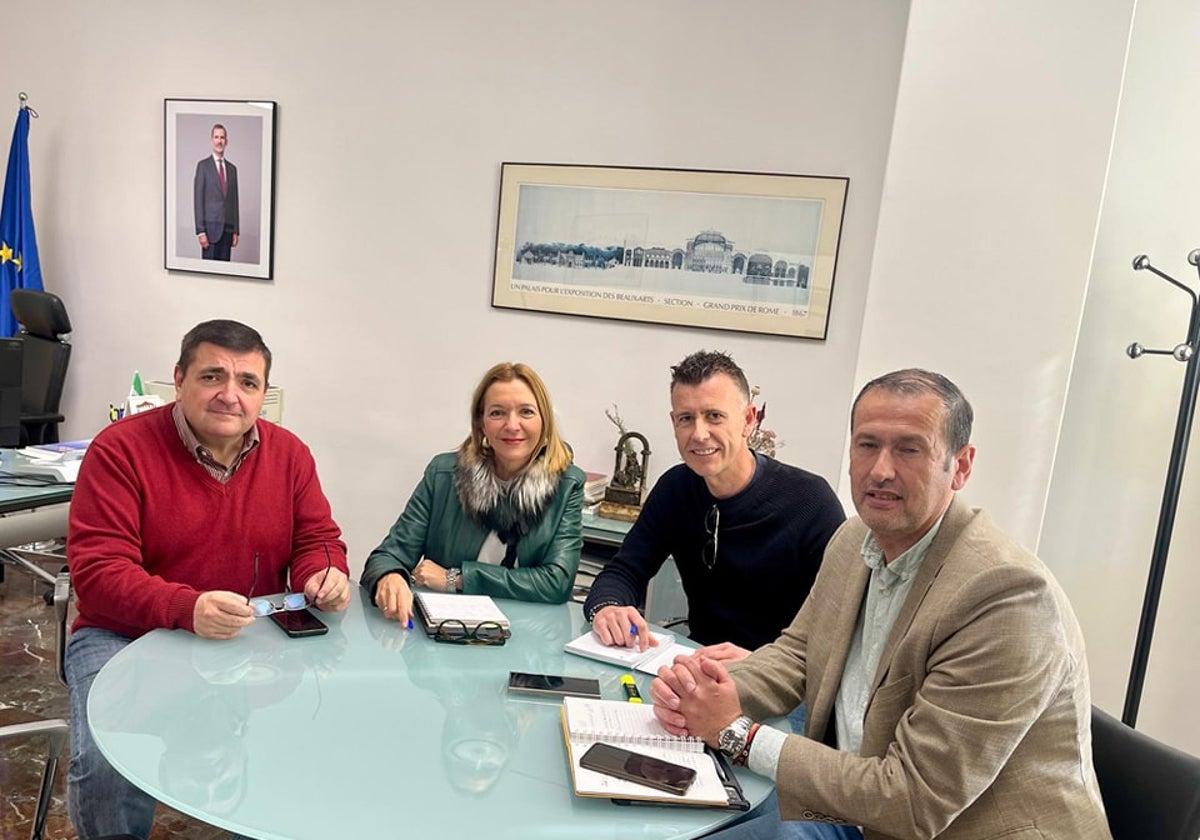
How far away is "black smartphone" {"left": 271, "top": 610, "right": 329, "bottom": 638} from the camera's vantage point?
1.66m

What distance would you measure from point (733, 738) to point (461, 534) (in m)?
1.11

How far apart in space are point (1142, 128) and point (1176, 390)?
0.86 m

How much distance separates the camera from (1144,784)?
1.27 m

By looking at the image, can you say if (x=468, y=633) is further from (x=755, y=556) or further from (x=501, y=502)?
(x=755, y=556)

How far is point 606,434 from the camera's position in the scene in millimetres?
3506

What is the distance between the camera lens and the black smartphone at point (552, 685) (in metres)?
1.48

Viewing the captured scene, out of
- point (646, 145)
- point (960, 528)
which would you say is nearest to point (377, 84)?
point (646, 145)

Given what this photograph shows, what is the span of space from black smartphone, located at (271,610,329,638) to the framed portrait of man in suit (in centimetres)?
266

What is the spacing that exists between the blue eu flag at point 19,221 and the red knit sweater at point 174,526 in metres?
3.17

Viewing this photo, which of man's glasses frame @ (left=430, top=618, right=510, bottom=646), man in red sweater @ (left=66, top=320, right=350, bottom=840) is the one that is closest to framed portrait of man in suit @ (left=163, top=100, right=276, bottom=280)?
man in red sweater @ (left=66, top=320, right=350, bottom=840)

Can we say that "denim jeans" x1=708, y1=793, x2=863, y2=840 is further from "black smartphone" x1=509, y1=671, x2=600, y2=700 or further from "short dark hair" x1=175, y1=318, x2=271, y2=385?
"short dark hair" x1=175, y1=318, x2=271, y2=385

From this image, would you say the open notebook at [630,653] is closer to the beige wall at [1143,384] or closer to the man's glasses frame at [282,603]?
the man's glasses frame at [282,603]

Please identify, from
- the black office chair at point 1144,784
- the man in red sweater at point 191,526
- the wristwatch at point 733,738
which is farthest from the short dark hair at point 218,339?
the black office chair at point 1144,784

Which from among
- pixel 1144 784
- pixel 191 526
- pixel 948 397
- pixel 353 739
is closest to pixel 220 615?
pixel 191 526
